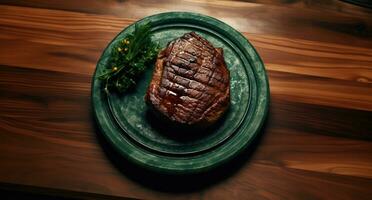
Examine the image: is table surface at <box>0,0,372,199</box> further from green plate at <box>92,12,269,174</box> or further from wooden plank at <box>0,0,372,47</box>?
green plate at <box>92,12,269,174</box>

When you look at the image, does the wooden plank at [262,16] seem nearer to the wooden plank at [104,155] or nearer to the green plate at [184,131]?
the green plate at [184,131]

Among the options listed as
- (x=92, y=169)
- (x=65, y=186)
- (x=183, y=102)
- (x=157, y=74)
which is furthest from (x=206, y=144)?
(x=65, y=186)

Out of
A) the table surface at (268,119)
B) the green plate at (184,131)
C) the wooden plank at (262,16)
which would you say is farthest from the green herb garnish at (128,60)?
the wooden plank at (262,16)

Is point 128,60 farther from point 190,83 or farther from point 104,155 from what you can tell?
point 104,155

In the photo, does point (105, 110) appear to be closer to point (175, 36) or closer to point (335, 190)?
point (175, 36)

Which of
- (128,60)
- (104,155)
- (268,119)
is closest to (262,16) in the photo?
(268,119)

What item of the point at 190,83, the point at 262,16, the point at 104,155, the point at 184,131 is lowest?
the point at 104,155

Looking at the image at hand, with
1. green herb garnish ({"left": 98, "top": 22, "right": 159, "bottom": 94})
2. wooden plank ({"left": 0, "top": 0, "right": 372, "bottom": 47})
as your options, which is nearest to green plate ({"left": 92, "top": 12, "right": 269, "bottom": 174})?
green herb garnish ({"left": 98, "top": 22, "right": 159, "bottom": 94})

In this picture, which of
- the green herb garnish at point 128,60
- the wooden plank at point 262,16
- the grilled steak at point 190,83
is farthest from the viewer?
the wooden plank at point 262,16
